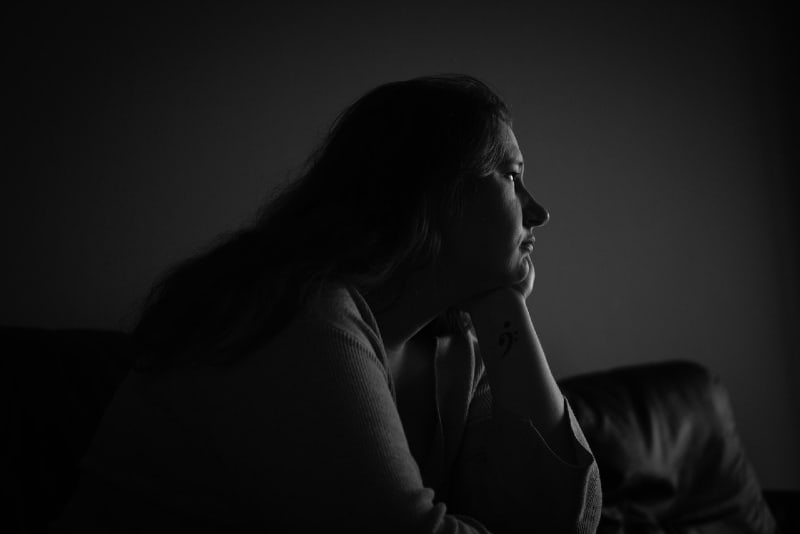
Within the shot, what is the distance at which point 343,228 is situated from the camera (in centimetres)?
85

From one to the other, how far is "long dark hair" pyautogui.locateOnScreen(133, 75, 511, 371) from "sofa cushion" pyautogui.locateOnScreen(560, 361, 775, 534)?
0.79 m

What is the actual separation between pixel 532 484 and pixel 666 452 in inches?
32.8

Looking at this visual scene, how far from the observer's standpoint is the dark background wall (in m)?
1.24

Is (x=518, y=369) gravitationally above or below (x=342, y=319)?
below

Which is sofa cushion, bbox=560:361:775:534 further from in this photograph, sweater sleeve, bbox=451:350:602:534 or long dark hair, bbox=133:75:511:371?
long dark hair, bbox=133:75:511:371

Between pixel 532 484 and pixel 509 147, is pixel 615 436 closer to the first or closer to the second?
pixel 532 484

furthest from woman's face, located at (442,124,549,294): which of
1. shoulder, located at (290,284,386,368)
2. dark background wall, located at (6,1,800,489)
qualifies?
dark background wall, located at (6,1,800,489)

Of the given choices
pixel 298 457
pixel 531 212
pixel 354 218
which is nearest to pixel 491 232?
pixel 531 212

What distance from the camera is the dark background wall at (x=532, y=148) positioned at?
4.07 ft

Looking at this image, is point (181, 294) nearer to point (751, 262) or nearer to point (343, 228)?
point (343, 228)

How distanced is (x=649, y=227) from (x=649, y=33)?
59 cm

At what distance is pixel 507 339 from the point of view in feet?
3.11

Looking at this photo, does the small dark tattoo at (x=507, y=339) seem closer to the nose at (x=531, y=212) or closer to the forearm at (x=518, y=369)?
the forearm at (x=518, y=369)

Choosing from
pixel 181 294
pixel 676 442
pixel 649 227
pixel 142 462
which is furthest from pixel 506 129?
pixel 649 227
